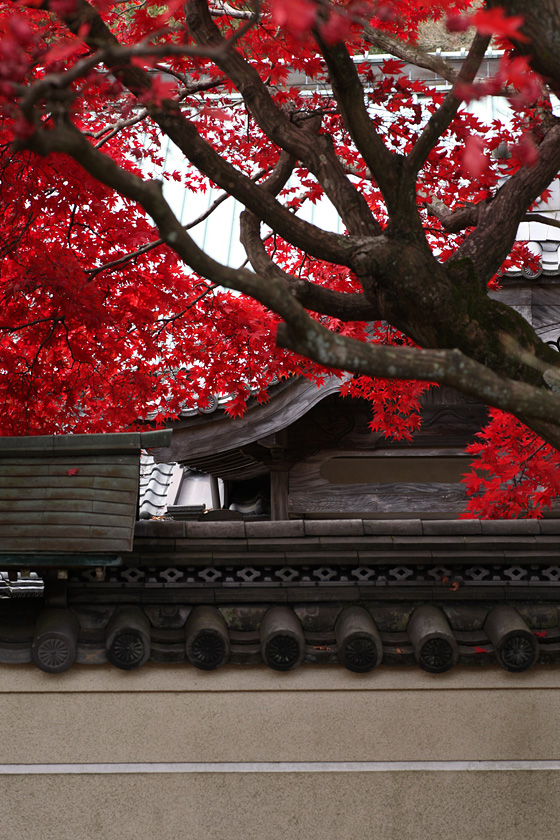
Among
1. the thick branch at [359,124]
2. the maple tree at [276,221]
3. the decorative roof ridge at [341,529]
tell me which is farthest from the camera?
the decorative roof ridge at [341,529]

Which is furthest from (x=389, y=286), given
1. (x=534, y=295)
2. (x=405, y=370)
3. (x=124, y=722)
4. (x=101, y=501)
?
(x=534, y=295)

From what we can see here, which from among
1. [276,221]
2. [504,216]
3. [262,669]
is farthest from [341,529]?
[504,216]

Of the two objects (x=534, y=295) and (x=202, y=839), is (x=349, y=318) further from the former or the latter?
(x=534, y=295)

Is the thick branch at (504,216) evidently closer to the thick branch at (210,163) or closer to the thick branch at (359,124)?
the thick branch at (359,124)

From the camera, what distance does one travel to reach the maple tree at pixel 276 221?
3.25 metres

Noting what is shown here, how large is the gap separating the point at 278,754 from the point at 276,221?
10.7 ft

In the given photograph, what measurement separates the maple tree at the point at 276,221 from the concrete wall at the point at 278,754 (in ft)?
4.97

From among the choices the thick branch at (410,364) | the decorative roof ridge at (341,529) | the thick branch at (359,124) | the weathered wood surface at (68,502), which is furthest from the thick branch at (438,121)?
the weathered wood surface at (68,502)

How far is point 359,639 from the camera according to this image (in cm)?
520

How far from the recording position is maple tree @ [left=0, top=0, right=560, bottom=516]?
3248 mm

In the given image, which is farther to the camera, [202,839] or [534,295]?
[534,295]

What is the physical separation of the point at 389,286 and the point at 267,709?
112 inches

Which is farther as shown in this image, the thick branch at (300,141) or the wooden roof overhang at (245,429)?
the wooden roof overhang at (245,429)

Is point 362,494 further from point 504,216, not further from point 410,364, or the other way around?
point 410,364
